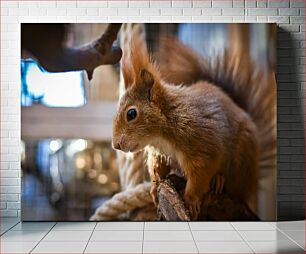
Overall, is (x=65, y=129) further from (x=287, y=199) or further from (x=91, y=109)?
(x=287, y=199)

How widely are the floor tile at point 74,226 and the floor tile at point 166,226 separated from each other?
430mm

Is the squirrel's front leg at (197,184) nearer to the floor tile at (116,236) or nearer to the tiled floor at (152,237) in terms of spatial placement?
the tiled floor at (152,237)

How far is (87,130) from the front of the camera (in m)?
4.25

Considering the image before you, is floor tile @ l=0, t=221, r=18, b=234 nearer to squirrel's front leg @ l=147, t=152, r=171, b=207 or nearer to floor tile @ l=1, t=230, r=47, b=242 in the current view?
floor tile @ l=1, t=230, r=47, b=242

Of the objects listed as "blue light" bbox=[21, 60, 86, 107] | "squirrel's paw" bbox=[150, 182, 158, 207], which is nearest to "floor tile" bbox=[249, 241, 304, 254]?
"squirrel's paw" bbox=[150, 182, 158, 207]

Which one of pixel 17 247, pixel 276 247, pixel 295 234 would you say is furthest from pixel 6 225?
pixel 295 234

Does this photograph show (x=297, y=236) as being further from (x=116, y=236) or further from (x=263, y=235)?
(x=116, y=236)

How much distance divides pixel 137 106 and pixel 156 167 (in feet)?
1.62

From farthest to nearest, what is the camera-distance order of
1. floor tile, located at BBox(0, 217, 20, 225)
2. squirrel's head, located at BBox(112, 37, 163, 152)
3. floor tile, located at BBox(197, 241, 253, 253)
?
1. floor tile, located at BBox(0, 217, 20, 225)
2. squirrel's head, located at BBox(112, 37, 163, 152)
3. floor tile, located at BBox(197, 241, 253, 253)

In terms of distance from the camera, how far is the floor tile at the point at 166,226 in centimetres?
405

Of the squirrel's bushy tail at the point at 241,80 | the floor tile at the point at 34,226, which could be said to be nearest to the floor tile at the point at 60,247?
the floor tile at the point at 34,226

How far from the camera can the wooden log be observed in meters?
4.22

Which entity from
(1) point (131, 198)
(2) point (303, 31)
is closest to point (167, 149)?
(1) point (131, 198)

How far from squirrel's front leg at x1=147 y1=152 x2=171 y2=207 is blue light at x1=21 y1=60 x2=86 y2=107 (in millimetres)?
692
